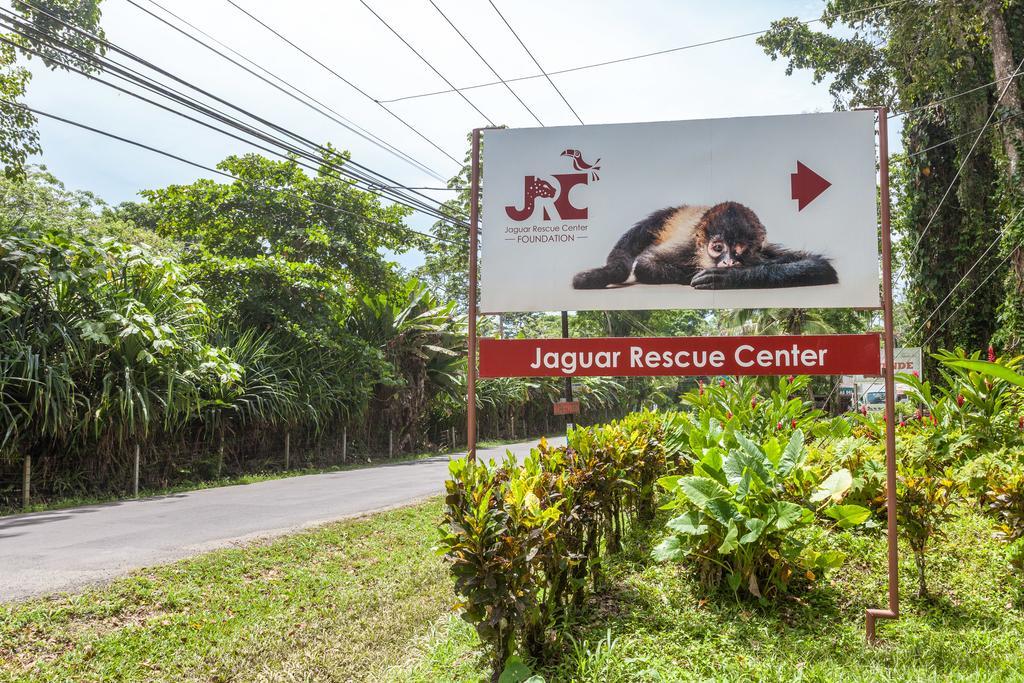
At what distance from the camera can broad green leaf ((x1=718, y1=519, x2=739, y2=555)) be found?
3871 millimetres

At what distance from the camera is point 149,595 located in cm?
507

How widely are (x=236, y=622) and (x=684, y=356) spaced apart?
3.43 meters

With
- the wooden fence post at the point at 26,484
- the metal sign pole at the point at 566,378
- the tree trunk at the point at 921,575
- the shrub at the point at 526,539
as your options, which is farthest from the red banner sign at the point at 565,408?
the tree trunk at the point at 921,575

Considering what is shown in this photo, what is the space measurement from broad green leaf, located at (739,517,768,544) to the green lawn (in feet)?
1.49

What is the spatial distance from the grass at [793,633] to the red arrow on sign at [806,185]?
2.38 metres

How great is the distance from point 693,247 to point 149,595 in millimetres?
4474

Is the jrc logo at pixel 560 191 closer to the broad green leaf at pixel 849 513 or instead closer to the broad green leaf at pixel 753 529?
the broad green leaf at pixel 753 529

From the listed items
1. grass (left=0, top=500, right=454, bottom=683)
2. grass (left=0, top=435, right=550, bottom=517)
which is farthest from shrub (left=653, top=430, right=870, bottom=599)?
grass (left=0, top=435, right=550, bottom=517)

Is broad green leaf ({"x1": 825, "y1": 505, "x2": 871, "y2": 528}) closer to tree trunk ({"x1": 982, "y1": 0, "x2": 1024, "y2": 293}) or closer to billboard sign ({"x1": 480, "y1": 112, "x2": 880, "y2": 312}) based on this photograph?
billboard sign ({"x1": 480, "y1": 112, "x2": 880, "y2": 312})

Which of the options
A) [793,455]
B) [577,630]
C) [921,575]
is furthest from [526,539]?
[921,575]

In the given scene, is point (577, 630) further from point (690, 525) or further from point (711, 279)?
point (711, 279)

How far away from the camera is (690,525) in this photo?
4.15 metres


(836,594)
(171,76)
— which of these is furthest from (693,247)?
(171,76)

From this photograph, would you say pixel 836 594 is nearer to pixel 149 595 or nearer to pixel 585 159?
pixel 585 159
